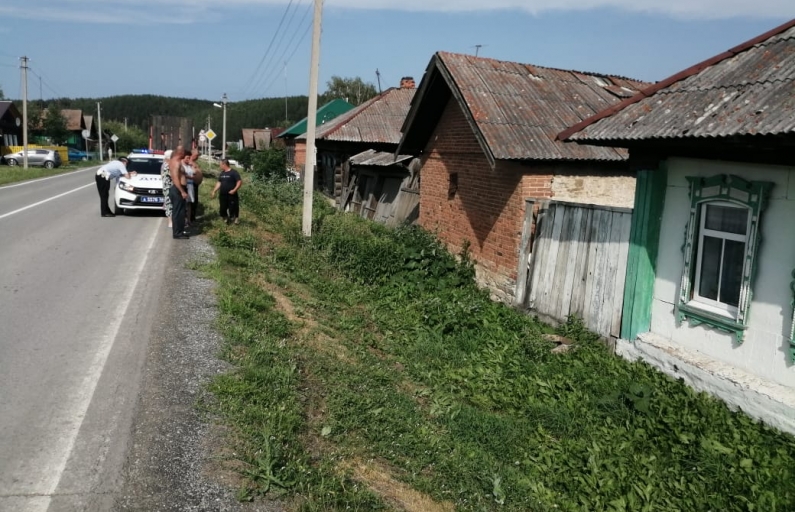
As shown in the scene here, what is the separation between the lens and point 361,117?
82.2 feet

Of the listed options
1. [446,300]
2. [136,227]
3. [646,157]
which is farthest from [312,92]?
[646,157]

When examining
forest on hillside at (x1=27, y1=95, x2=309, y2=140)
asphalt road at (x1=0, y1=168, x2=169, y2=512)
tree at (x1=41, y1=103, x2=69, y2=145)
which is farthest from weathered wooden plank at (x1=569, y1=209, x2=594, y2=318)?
forest on hillside at (x1=27, y1=95, x2=309, y2=140)

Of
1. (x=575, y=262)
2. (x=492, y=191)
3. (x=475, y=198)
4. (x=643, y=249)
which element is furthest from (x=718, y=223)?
(x=475, y=198)

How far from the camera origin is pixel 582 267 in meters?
8.16

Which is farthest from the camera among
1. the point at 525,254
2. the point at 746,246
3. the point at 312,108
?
the point at 312,108

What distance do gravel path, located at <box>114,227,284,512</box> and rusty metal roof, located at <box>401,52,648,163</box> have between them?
5.56m

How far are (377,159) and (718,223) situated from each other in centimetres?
1424

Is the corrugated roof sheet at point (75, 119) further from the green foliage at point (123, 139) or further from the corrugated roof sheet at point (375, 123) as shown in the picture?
the corrugated roof sheet at point (375, 123)

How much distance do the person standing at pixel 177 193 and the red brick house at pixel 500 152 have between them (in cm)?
474

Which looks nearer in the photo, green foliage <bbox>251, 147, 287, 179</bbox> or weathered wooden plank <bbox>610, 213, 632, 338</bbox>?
weathered wooden plank <bbox>610, 213, 632, 338</bbox>

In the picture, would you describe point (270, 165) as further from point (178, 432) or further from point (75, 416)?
point (178, 432)

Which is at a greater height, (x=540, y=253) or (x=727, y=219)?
(x=727, y=219)

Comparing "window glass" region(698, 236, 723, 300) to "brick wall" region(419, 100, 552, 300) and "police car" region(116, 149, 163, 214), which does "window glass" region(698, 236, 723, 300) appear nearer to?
"brick wall" region(419, 100, 552, 300)

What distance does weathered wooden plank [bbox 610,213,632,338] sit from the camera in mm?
7363
